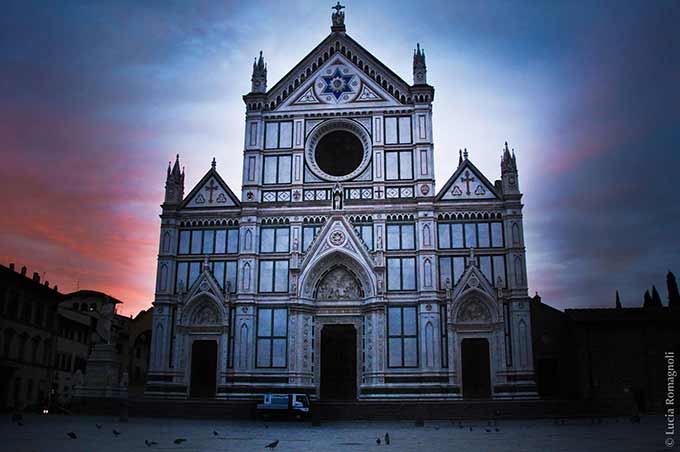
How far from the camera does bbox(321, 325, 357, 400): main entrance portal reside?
38.1 metres

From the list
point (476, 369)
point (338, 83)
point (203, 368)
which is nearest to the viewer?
point (476, 369)

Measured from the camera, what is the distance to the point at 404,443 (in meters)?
17.6

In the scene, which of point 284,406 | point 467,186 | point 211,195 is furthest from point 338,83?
point 284,406

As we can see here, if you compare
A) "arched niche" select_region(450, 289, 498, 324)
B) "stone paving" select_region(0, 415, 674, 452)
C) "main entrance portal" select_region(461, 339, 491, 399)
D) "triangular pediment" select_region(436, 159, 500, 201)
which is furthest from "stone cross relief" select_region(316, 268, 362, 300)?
"stone paving" select_region(0, 415, 674, 452)

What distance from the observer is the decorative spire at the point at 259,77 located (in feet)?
142

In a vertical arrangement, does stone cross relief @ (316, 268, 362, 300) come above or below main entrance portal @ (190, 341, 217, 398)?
above

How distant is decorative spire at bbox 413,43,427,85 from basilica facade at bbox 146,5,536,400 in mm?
94

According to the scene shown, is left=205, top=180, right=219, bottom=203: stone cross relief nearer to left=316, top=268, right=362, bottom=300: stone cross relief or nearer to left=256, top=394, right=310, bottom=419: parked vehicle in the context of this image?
left=316, top=268, right=362, bottom=300: stone cross relief

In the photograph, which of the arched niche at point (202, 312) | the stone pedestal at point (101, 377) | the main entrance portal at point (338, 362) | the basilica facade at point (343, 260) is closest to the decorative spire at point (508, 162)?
the basilica facade at point (343, 260)

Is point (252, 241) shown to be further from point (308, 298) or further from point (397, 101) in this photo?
point (397, 101)

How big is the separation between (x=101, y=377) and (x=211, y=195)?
13.0 meters

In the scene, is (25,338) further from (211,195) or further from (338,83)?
(338,83)

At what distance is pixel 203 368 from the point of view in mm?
39188

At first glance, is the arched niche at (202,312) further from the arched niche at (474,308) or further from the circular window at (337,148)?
the arched niche at (474,308)
